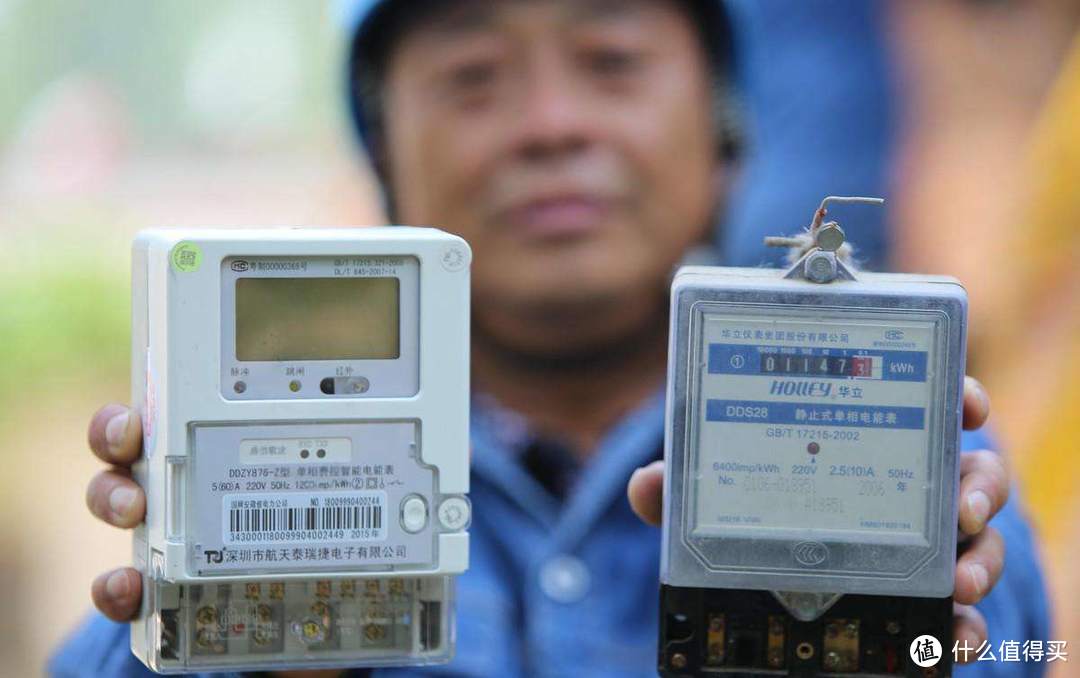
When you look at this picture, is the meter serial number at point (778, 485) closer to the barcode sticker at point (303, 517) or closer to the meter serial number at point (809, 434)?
the meter serial number at point (809, 434)

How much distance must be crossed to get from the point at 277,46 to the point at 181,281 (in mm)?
1286

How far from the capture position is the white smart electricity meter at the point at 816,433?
1.05 metres

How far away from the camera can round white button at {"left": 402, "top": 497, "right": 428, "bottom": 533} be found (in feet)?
3.58

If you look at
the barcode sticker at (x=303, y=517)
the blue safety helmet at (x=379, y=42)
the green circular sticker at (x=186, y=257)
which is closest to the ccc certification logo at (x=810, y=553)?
the barcode sticker at (x=303, y=517)

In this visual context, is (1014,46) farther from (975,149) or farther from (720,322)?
(720,322)

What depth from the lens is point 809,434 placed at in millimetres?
1068

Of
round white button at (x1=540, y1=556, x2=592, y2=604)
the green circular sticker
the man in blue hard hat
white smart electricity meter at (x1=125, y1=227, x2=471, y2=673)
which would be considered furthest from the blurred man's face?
the green circular sticker

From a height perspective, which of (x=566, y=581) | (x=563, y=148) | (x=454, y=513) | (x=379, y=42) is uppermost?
(x=379, y=42)

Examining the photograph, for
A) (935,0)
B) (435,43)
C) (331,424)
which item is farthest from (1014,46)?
(331,424)

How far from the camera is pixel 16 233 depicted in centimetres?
229

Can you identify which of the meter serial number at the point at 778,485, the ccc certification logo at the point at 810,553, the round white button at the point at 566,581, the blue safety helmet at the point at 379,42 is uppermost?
the blue safety helmet at the point at 379,42

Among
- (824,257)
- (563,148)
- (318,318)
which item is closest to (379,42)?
(563,148)

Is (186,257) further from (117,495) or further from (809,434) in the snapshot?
(809,434)

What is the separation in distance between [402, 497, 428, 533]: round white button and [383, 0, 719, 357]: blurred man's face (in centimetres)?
92
